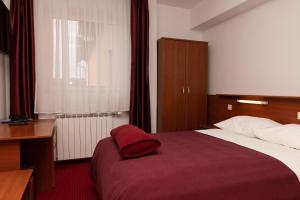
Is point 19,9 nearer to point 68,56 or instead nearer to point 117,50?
point 68,56

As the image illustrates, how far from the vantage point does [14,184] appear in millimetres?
1603

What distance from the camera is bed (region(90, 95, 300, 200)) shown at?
1.29 metres

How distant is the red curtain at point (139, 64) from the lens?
11.7 feet

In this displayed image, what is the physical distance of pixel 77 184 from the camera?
272 cm

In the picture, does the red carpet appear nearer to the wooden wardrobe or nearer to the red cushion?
the red cushion

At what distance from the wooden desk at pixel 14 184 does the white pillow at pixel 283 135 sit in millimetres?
2249

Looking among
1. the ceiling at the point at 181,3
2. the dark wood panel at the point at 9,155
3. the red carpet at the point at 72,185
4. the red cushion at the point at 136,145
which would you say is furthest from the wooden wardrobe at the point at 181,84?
the dark wood panel at the point at 9,155

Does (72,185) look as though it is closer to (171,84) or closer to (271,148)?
(171,84)

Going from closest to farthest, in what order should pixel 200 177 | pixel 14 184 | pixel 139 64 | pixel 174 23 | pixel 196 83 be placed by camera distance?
1. pixel 200 177
2. pixel 14 184
3. pixel 139 64
4. pixel 196 83
5. pixel 174 23

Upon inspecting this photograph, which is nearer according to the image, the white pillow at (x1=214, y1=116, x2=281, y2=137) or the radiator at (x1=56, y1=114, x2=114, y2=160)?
the white pillow at (x1=214, y1=116, x2=281, y2=137)

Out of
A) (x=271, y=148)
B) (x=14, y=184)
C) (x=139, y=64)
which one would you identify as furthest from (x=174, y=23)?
(x=14, y=184)

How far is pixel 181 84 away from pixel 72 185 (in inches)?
90.6

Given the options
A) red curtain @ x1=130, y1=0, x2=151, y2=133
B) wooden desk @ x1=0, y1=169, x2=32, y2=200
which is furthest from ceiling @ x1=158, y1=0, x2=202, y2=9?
wooden desk @ x1=0, y1=169, x2=32, y2=200

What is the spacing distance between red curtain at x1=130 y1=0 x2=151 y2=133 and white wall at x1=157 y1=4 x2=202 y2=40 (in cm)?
47
